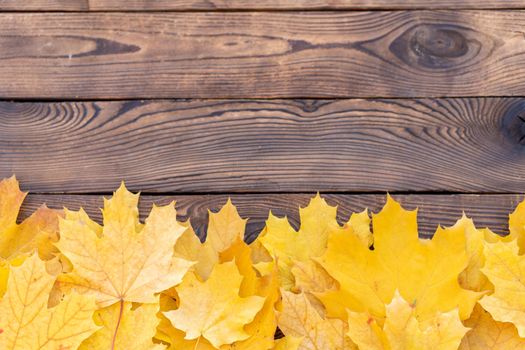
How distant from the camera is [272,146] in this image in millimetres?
1249

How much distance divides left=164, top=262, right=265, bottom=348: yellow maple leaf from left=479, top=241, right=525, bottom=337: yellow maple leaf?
1.47 feet

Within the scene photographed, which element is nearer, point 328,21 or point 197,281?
point 197,281

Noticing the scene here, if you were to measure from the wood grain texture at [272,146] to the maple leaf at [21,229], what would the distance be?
0.18 feet

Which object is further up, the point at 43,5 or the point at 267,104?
the point at 43,5

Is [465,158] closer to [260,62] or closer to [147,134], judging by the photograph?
[260,62]

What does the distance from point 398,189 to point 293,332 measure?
434mm

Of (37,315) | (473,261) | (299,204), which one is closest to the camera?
(37,315)

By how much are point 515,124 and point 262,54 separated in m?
0.63

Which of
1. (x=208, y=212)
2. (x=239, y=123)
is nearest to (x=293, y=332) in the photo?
(x=208, y=212)

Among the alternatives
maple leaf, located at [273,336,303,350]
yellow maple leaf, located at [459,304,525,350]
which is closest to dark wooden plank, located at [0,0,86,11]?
maple leaf, located at [273,336,303,350]

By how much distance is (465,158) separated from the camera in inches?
48.6

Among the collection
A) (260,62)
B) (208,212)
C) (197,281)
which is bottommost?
(197,281)

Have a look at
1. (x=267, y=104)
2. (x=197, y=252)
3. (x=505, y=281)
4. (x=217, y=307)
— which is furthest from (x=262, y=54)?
(x=505, y=281)

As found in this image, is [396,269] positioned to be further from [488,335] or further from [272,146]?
[272,146]
